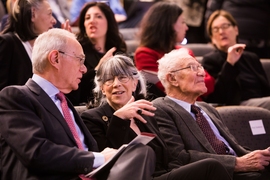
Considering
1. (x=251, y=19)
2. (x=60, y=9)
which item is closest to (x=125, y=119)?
(x=60, y=9)

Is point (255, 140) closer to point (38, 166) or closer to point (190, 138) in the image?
point (190, 138)

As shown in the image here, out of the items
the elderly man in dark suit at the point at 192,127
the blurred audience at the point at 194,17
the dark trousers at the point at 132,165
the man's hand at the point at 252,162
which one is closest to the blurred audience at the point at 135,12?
the blurred audience at the point at 194,17

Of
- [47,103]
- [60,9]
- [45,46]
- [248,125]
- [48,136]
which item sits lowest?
[248,125]

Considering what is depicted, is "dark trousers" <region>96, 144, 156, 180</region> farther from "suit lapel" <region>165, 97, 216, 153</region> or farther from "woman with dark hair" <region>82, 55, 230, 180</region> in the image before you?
"suit lapel" <region>165, 97, 216, 153</region>

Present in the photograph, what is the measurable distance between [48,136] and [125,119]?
497mm

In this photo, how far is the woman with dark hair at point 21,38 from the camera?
359cm

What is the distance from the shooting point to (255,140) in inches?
157

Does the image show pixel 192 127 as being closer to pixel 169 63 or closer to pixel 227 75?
pixel 169 63

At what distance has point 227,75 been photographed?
475cm

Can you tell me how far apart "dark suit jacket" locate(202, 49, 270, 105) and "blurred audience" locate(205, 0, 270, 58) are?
72cm

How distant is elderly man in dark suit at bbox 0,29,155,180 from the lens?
2.49m

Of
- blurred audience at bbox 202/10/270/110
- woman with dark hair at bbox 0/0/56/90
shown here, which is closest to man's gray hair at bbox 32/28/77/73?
woman with dark hair at bbox 0/0/56/90

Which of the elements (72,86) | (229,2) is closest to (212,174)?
(72,86)

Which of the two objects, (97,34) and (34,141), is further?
(97,34)
